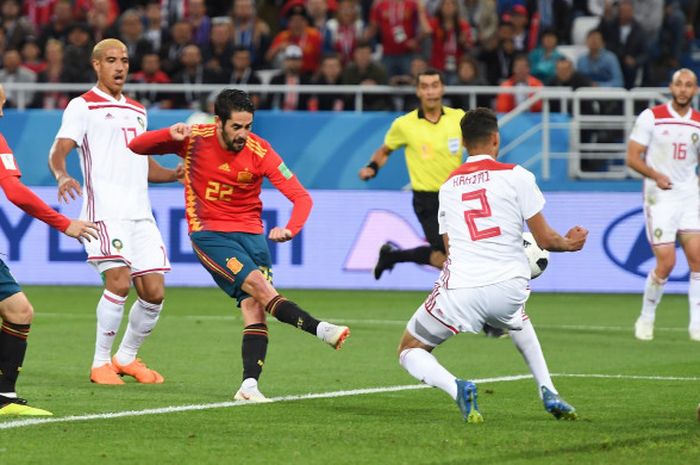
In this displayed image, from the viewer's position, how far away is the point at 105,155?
1081cm

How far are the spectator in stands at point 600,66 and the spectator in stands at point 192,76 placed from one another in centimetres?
528

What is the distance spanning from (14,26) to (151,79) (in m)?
3.45

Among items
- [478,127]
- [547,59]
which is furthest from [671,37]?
[478,127]

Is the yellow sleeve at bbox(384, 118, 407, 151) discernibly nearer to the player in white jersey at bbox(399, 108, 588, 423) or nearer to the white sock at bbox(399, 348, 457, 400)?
the player in white jersey at bbox(399, 108, 588, 423)

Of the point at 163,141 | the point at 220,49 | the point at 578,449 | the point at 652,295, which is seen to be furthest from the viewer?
the point at 220,49

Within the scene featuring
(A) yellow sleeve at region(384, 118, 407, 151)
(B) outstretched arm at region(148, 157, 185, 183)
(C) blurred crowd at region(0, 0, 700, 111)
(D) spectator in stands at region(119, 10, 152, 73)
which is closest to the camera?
(B) outstretched arm at region(148, 157, 185, 183)

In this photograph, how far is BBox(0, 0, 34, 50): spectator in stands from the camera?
23.6 m

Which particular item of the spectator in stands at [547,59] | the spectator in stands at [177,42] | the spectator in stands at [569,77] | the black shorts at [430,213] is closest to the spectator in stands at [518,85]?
the spectator in stands at [569,77]

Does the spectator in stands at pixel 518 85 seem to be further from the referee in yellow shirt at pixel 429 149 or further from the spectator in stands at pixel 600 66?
the referee in yellow shirt at pixel 429 149

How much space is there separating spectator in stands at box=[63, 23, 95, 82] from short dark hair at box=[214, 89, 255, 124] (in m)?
12.9

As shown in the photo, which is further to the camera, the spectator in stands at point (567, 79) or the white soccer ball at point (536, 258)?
the spectator in stands at point (567, 79)

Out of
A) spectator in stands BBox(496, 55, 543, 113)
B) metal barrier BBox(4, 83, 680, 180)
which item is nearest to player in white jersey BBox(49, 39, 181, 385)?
metal barrier BBox(4, 83, 680, 180)

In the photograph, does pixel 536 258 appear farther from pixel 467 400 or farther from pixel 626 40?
pixel 626 40

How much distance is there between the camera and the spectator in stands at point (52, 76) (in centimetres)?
2172
